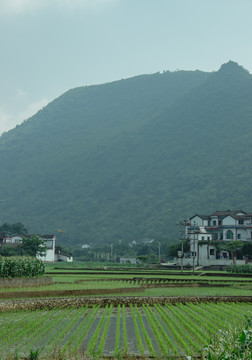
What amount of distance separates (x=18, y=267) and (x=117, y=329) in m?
21.7

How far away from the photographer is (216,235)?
105500 mm

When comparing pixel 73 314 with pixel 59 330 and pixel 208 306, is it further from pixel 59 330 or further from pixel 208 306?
pixel 208 306

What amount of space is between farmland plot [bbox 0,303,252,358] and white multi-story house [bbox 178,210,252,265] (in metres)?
64.0

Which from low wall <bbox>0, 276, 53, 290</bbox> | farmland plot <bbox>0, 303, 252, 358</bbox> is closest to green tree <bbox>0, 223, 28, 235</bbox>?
low wall <bbox>0, 276, 53, 290</bbox>

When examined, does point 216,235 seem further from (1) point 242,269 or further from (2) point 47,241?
(2) point 47,241

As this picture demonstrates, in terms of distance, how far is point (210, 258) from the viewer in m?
95.1

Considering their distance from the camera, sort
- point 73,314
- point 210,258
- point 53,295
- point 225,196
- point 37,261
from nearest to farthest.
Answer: point 73,314 → point 53,295 → point 37,261 → point 210,258 → point 225,196

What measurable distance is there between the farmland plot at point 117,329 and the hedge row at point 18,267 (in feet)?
43.3

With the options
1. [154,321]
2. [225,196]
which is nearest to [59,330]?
[154,321]

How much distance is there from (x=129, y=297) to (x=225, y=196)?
173437mm

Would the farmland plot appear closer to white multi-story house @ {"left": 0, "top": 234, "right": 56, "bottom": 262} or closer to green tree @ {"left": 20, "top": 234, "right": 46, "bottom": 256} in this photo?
→ green tree @ {"left": 20, "top": 234, "right": 46, "bottom": 256}

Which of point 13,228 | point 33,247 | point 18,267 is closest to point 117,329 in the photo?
point 18,267

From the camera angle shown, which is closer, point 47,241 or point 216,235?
point 216,235

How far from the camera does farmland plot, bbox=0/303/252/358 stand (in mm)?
17719
